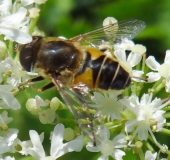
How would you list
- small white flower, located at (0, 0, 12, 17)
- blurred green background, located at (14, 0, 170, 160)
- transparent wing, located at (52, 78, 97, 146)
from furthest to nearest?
blurred green background, located at (14, 0, 170, 160) → small white flower, located at (0, 0, 12, 17) → transparent wing, located at (52, 78, 97, 146)

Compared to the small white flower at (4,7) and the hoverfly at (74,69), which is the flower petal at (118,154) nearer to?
the hoverfly at (74,69)

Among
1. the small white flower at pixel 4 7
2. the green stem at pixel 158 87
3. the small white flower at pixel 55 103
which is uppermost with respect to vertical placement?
the small white flower at pixel 4 7

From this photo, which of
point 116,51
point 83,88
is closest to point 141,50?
point 116,51

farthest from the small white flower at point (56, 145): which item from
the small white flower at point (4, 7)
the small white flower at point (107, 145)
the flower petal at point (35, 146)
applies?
the small white flower at point (4, 7)

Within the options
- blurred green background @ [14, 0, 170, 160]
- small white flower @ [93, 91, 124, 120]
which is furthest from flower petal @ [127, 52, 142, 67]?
blurred green background @ [14, 0, 170, 160]

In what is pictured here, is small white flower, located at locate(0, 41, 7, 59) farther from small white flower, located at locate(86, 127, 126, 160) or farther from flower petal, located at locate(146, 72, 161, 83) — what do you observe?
flower petal, located at locate(146, 72, 161, 83)

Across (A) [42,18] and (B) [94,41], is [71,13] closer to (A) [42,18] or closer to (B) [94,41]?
(A) [42,18]
